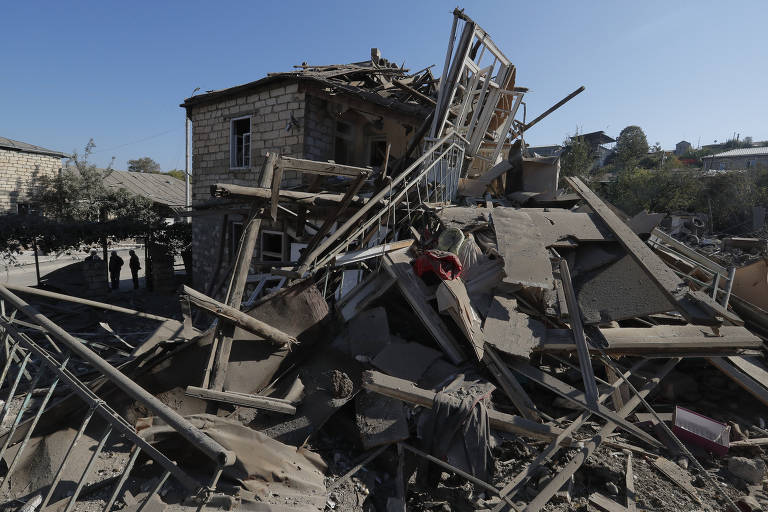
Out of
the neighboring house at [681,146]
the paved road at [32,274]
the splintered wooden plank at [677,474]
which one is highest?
the neighboring house at [681,146]

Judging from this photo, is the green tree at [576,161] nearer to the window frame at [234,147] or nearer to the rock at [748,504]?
the window frame at [234,147]

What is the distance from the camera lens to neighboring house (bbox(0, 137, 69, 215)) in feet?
65.1

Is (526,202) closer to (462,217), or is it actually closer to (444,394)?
(462,217)

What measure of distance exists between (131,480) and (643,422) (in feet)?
16.5

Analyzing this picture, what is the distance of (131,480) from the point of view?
2840 millimetres

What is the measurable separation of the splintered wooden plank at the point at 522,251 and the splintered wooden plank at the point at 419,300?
1029mm

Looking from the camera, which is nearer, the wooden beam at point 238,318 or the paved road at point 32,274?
the wooden beam at point 238,318

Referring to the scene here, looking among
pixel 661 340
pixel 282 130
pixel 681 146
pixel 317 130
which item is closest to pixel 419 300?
pixel 661 340

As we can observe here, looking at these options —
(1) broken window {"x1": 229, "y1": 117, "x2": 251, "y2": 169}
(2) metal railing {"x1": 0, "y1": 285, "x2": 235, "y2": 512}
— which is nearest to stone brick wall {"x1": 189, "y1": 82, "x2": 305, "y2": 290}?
(1) broken window {"x1": 229, "y1": 117, "x2": 251, "y2": 169}

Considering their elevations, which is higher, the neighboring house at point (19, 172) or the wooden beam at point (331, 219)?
the neighboring house at point (19, 172)

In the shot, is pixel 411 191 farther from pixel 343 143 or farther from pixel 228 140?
pixel 228 140

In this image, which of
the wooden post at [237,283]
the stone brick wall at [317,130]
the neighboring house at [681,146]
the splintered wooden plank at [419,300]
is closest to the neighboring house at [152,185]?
the stone brick wall at [317,130]

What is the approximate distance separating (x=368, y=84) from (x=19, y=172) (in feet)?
71.1

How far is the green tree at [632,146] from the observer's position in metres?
31.6
